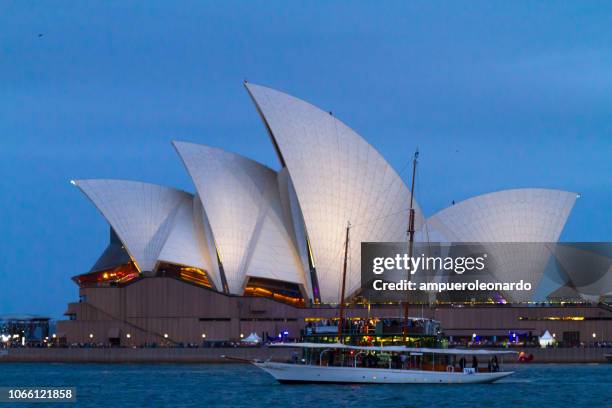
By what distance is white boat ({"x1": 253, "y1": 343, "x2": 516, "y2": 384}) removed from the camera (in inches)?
2906

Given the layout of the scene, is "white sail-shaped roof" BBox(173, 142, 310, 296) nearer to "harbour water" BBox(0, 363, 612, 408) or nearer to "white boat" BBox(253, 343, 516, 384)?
"harbour water" BBox(0, 363, 612, 408)

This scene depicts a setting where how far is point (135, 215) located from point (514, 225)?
26.6m

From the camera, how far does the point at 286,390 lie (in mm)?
71125

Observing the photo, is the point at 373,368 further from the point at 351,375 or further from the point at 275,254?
the point at 275,254

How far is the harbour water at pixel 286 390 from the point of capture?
64.6 meters

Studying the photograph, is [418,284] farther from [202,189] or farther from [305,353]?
[305,353]

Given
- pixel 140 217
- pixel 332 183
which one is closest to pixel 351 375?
pixel 332 183

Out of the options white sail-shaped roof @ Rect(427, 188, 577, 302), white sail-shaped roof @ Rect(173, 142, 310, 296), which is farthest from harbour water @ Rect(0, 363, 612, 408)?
white sail-shaped roof @ Rect(427, 188, 577, 302)

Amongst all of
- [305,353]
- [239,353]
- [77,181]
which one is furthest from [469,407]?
[77,181]

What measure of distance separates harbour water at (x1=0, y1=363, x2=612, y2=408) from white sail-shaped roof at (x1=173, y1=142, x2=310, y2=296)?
1360cm

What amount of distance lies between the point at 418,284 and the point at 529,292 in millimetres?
8045

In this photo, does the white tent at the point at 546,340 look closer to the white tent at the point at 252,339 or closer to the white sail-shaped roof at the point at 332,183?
the white sail-shaped roof at the point at 332,183

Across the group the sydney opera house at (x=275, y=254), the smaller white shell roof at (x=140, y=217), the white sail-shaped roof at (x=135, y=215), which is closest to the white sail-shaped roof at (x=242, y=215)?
the sydney opera house at (x=275, y=254)

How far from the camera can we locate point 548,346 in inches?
4031
